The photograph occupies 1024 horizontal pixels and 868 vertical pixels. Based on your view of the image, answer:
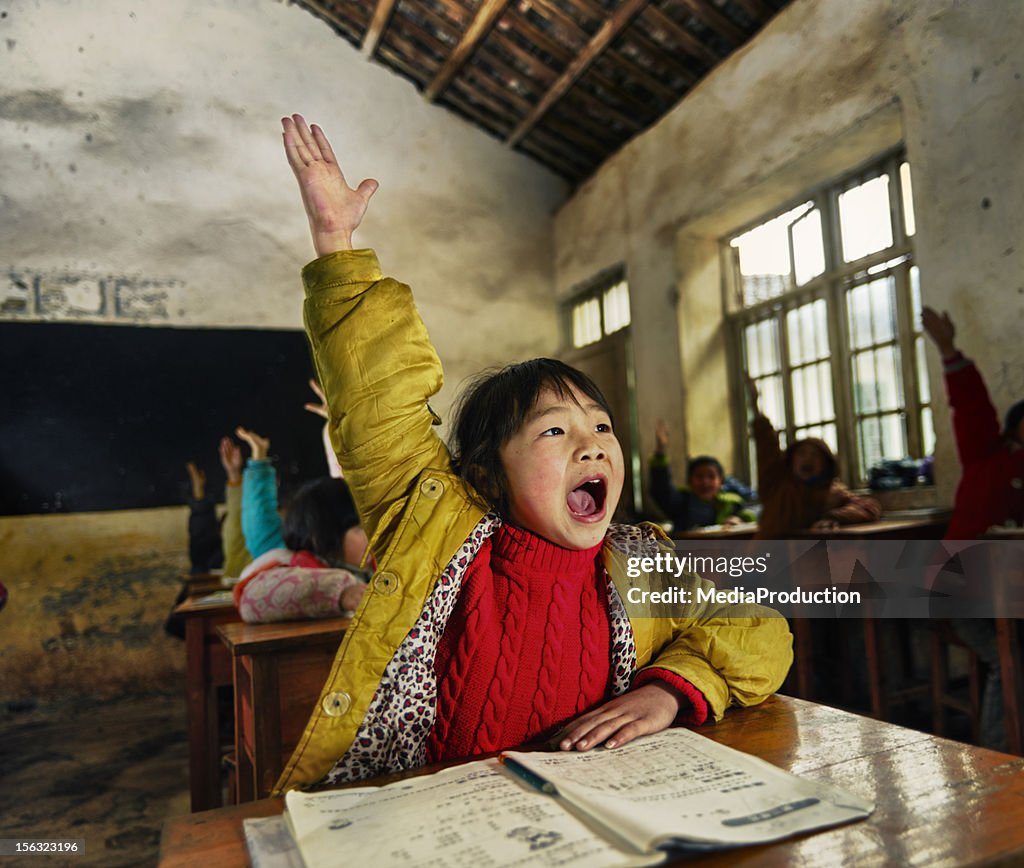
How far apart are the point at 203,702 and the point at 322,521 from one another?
0.74m

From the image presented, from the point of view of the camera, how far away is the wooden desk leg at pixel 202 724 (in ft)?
7.76

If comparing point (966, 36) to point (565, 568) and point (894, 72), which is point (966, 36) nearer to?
point (894, 72)

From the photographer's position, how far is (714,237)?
16.8ft

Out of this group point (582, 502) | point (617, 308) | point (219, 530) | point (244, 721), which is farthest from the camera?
point (617, 308)

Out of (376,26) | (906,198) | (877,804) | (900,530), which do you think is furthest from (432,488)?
(376,26)

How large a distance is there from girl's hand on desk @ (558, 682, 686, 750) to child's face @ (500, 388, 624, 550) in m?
0.19

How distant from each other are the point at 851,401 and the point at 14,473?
4.98 metres

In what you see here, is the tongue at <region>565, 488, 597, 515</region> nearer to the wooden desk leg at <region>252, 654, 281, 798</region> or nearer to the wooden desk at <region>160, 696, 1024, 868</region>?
the wooden desk at <region>160, 696, 1024, 868</region>

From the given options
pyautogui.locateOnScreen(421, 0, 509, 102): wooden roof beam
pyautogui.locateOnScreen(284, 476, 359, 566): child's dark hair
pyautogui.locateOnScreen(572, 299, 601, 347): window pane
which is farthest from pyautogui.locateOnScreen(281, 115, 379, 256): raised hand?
pyautogui.locateOnScreen(572, 299, 601, 347): window pane

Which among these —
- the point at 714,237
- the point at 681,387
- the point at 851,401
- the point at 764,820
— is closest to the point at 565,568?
the point at 764,820

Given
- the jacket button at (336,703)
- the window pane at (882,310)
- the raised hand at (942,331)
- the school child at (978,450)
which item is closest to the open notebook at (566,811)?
the jacket button at (336,703)

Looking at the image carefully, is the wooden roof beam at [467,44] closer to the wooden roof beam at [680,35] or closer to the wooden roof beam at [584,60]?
the wooden roof beam at [584,60]

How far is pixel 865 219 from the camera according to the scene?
4043 millimetres

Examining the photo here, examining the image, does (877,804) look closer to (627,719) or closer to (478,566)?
(627,719)
